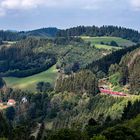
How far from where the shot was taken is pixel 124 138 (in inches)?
3398

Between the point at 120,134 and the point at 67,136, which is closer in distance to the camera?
the point at 67,136

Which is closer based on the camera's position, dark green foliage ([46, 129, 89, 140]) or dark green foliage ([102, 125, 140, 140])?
dark green foliage ([46, 129, 89, 140])

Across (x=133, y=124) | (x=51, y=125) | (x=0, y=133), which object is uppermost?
(x=133, y=124)

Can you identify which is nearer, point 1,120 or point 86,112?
point 1,120

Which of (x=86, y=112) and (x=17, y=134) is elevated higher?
(x=17, y=134)

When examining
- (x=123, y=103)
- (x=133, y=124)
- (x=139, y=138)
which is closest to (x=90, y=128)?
(x=133, y=124)

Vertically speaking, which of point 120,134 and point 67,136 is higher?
point 120,134

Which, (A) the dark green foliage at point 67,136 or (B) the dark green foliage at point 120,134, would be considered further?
(B) the dark green foliage at point 120,134

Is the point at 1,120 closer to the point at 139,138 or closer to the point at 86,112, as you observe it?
the point at 139,138

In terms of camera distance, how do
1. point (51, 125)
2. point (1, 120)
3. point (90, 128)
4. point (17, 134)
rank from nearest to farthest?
1. point (17, 134)
2. point (90, 128)
3. point (1, 120)
4. point (51, 125)

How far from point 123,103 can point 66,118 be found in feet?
84.2

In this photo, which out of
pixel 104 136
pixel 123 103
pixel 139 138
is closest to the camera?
pixel 104 136

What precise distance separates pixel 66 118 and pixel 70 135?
11462 cm

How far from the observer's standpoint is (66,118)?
653 feet
